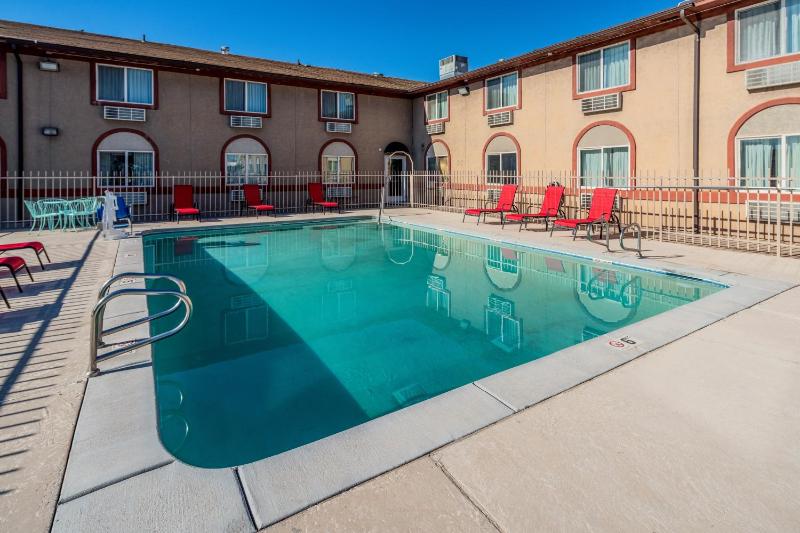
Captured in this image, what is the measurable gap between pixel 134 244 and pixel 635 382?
1040 cm

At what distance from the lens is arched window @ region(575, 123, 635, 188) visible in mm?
13766

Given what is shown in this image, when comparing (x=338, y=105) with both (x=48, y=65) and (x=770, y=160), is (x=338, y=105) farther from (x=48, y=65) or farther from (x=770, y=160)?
(x=770, y=160)

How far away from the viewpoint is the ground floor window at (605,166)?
45.3 feet

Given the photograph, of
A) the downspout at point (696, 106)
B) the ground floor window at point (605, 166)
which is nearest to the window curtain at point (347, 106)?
the ground floor window at point (605, 166)

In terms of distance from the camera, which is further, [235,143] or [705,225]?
[235,143]

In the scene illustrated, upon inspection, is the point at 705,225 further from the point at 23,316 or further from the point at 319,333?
the point at 23,316

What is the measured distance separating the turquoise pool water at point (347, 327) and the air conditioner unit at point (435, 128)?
11.0 m

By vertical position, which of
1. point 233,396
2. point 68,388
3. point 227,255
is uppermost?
point 227,255

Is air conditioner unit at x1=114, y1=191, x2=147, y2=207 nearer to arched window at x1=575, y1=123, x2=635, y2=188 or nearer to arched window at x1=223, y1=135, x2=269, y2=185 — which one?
arched window at x1=223, y1=135, x2=269, y2=185

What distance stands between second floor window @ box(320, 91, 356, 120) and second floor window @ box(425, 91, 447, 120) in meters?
3.25

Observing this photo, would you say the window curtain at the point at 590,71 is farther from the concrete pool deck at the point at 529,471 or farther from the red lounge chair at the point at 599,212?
the concrete pool deck at the point at 529,471

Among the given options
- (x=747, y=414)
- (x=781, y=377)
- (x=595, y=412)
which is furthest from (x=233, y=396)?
(x=781, y=377)

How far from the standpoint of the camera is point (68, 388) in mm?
3576

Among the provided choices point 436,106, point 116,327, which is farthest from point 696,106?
point 116,327
